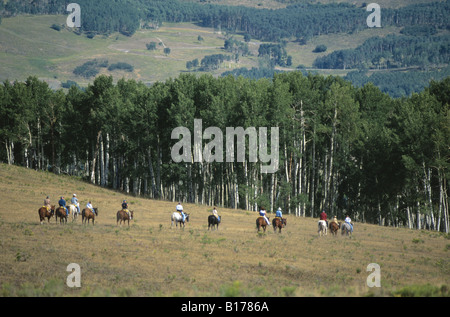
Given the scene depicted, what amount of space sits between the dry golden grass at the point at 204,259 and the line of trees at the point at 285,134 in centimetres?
1510

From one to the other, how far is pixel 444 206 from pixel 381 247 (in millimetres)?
24398

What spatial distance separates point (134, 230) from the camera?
4378cm

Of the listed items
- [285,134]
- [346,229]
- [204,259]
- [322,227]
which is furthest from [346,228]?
[285,134]

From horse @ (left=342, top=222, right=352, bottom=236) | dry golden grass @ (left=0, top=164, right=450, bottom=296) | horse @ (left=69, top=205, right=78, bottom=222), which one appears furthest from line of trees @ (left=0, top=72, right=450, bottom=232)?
horse @ (left=69, top=205, right=78, bottom=222)

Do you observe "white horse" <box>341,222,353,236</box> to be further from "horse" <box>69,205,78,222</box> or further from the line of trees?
"horse" <box>69,205,78,222</box>

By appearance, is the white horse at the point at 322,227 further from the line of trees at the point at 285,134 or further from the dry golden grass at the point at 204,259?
the line of trees at the point at 285,134

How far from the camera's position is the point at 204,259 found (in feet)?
106

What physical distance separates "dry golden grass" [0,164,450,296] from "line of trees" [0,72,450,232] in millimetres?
15104

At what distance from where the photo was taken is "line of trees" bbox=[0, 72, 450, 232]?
6619 centimetres

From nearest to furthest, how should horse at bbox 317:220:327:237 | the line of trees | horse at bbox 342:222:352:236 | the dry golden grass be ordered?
the dry golden grass → horse at bbox 317:220:327:237 → horse at bbox 342:222:352:236 → the line of trees

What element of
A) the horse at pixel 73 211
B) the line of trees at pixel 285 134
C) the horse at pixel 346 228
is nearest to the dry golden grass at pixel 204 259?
the horse at pixel 346 228

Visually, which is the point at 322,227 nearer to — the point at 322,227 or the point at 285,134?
the point at 322,227

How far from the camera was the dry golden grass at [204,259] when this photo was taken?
77.9 ft

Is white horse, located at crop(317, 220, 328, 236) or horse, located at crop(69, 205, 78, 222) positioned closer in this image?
white horse, located at crop(317, 220, 328, 236)
